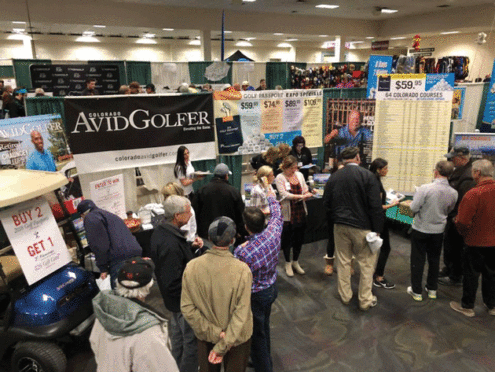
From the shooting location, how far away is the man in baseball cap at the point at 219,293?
2.14m

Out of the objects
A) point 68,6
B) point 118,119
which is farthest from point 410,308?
point 68,6

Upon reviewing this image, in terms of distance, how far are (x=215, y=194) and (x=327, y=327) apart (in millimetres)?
1686

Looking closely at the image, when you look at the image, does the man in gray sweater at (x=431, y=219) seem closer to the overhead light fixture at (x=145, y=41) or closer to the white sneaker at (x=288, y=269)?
the white sneaker at (x=288, y=269)

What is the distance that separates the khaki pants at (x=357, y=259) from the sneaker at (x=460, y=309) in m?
A: 0.86

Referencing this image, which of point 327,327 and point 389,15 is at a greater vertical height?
point 389,15

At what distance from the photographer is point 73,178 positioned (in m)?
4.69

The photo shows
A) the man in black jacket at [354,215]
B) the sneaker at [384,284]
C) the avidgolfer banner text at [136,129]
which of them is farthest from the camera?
the avidgolfer banner text at [136,129]

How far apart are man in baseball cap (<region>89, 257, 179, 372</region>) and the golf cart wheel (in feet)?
3.33

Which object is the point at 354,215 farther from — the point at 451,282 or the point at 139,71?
the point at 139,71

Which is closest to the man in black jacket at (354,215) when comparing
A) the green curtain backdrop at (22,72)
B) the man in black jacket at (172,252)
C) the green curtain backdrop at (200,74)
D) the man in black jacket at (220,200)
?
the man in black jacket at (220,200)

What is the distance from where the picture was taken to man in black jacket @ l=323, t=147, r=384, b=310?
3.63m

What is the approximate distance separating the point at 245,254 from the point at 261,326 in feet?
1.97

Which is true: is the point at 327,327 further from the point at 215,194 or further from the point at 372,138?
the point at 372,138

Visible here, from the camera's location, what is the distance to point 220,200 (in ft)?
12.5
